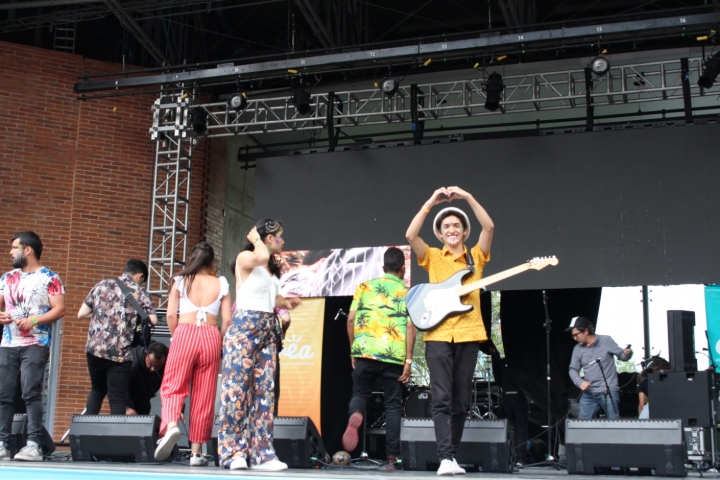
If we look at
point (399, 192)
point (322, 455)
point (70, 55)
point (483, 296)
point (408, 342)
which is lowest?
point (322, 455)

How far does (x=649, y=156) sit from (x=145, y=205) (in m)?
6.53

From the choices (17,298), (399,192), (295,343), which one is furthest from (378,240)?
(17,298)

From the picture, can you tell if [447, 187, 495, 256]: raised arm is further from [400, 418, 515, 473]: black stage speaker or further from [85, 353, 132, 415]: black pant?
[85, 353, 132, 415]: black pant

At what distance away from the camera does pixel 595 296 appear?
9977 mm

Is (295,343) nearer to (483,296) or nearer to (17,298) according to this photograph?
(483,296)

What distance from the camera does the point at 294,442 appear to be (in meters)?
5.77

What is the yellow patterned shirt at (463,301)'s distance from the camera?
4.68 m

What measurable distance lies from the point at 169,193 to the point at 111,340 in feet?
16.3

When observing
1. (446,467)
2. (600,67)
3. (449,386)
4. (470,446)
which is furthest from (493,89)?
(446,467)

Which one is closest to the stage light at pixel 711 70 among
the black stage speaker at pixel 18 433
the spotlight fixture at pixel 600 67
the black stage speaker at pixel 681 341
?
the spotlight fixture at pixel 600 67

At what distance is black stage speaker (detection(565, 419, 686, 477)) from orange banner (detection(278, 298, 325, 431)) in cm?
403

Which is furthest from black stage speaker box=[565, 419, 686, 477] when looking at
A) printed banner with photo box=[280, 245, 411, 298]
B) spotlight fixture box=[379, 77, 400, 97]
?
spotlight fixture box=[379, 77, 400, 97]

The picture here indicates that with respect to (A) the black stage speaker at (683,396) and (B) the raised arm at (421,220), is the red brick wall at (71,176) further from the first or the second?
(A) the black stage speaker at (683,396)

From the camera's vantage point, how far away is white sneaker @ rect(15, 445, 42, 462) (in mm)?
5391
